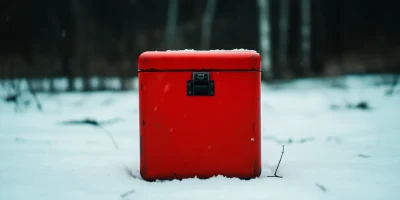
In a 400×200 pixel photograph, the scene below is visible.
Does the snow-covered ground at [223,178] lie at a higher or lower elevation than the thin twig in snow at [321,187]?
lower

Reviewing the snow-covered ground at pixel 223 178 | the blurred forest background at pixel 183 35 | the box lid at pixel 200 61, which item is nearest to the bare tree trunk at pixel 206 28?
the blurred forest background at pixel 183 35

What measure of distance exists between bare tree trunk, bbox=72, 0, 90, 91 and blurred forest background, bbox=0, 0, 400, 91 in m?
0.03

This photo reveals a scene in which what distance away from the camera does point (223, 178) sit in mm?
1910

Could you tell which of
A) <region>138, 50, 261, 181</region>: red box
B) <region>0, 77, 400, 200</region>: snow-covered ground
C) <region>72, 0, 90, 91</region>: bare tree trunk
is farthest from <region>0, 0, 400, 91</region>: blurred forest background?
<region>138, 50, 261, 181</region>: red box

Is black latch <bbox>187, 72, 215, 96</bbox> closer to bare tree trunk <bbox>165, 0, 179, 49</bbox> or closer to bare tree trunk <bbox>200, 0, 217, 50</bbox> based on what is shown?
bare tree trunk <bbox>165, 0, 179, 49</bbox>

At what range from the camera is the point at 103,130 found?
3693 mm

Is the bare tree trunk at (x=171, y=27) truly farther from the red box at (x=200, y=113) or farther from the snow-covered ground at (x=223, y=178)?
the red box at (x=200, y=113)

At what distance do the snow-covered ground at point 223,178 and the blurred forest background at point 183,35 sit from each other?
2816 mm

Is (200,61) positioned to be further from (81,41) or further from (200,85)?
(81,41)

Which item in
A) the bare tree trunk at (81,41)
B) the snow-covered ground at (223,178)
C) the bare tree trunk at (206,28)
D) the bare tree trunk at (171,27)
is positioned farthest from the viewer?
the bare tree trunk at (206,28)

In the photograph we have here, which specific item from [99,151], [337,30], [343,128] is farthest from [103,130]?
[337,30]

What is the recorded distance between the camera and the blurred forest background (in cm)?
763

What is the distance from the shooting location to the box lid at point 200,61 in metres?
1.86

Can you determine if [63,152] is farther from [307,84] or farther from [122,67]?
[307,84]
